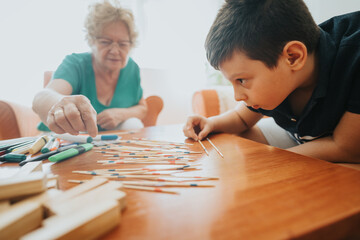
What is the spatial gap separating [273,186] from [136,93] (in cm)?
167

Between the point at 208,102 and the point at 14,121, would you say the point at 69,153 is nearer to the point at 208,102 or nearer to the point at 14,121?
the point at 14,121

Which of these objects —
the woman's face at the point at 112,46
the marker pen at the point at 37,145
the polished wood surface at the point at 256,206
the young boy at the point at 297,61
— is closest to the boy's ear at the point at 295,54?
the young boy at the point at 297,61

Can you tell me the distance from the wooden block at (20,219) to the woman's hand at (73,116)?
41 centimetres

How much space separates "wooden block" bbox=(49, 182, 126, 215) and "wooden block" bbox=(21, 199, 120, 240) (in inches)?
0.6

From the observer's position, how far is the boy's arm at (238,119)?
1.05 meters

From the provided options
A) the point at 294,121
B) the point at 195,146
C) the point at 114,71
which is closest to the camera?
the point at 195,146

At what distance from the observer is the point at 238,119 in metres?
1.11

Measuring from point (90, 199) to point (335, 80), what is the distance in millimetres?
851

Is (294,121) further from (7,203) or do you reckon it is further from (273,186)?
(7,203)

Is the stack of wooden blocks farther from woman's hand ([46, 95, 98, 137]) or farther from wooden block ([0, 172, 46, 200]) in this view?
woman's hand ([46, 95, 98, 137])

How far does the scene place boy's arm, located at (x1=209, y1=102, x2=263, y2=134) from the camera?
105 cm

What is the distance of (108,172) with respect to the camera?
0.50 metres

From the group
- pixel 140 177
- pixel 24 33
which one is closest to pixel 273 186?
pixel 140 177

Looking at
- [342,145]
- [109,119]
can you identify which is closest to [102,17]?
[109,119]
